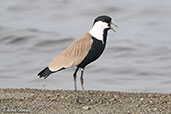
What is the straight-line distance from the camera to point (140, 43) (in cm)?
1434

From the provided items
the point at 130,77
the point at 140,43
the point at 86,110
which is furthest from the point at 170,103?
the point at 140,43

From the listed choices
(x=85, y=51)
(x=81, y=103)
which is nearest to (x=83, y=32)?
(x=85, y=51)

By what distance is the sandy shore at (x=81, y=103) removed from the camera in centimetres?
730

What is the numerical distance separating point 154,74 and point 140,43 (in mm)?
2619

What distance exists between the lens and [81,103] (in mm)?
7703

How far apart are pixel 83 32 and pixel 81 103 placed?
7.84 meters

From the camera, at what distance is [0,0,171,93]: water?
11469mm

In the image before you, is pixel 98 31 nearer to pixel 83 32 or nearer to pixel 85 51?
pixel 85 51

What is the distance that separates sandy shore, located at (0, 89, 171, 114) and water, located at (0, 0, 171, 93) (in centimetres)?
235

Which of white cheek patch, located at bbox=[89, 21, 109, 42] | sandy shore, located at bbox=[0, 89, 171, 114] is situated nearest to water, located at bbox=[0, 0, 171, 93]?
sandy shore, located at bbox=[0, 89, 171, 114]

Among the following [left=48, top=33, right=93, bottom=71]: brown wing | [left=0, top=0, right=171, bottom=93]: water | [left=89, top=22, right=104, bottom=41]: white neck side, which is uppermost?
[left=89, top=22, right=104, bottom=41]: white neck side

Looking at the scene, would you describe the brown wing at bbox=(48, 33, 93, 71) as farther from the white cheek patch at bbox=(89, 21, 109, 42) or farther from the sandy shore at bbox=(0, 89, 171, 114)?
Result: the sandy shore at bbox=(0, 89, 171, 114)

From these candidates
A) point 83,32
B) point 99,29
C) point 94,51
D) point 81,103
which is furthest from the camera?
point 83,32

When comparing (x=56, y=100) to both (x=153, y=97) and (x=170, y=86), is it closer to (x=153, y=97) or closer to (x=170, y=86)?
(x=153, y=97)
